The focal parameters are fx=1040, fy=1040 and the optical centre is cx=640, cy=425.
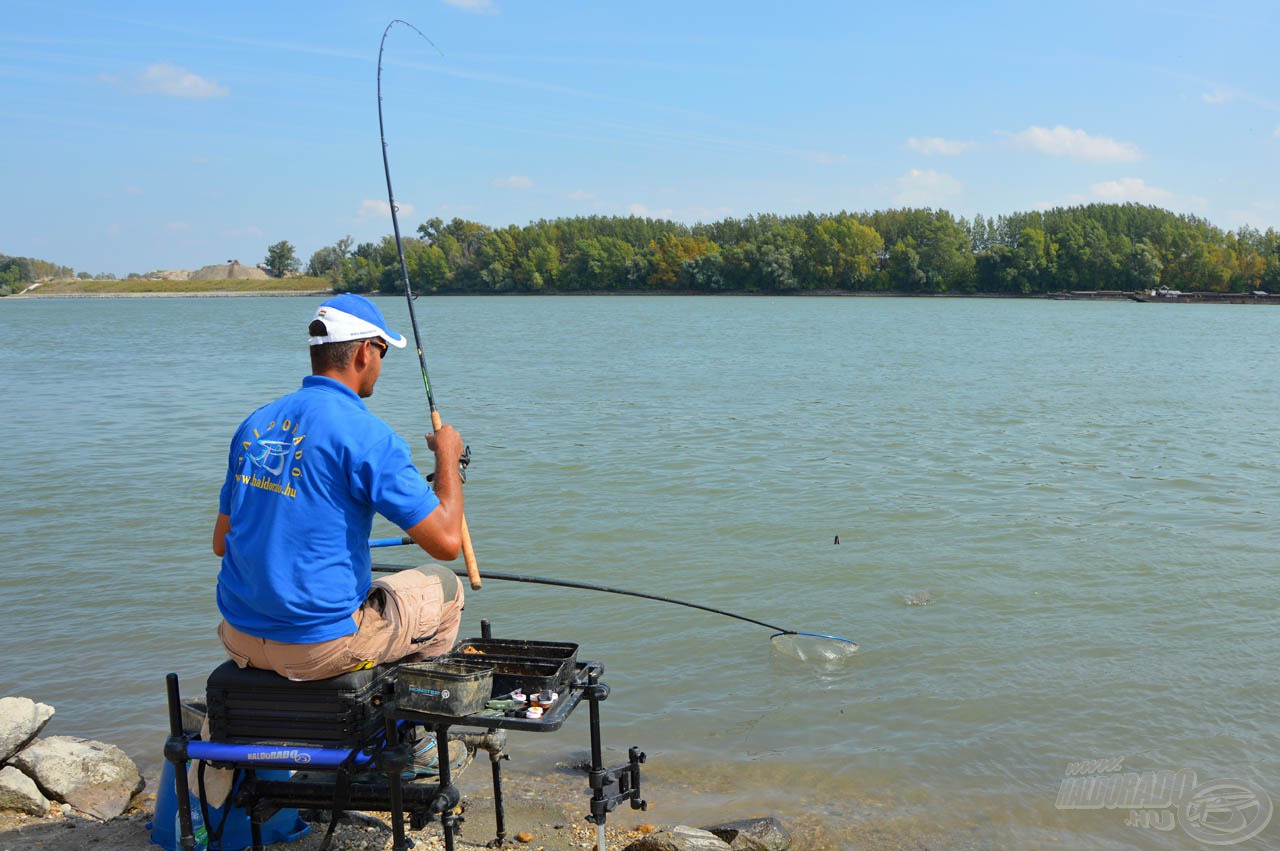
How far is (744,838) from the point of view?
189 inches

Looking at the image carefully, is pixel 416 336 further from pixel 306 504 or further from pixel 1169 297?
pixel 1169 297

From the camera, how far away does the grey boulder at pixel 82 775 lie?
16.9ft

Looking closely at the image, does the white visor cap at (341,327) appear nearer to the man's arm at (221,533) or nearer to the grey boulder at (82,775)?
the man's arm at (221,533)

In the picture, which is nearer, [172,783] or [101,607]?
[172,783]

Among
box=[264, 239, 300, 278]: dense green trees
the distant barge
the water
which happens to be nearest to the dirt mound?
box=[264, 239, 300, 278]: dense green trees

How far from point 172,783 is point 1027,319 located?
6549cm

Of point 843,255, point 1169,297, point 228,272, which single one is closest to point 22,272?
point 228,272

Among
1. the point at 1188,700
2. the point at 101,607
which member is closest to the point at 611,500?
the point at 101,607

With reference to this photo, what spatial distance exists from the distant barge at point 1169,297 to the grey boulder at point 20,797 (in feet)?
328

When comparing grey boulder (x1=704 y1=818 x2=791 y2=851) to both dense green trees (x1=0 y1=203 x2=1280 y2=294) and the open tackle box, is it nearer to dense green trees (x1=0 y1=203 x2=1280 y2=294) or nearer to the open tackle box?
the open tackle box

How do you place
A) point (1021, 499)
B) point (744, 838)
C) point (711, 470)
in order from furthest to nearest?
point (711, 470), point (1021, 499), point (744, 838)

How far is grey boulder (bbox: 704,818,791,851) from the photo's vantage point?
4.79 meters

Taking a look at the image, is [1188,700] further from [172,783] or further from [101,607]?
[101,607]

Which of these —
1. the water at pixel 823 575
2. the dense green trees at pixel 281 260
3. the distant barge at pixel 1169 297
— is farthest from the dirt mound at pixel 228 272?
the water at pixel 823 575
